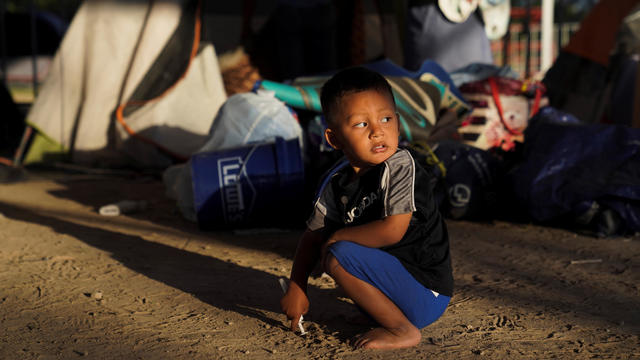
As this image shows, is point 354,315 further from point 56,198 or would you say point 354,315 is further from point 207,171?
point 56,198

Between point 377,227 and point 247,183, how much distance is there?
5.71 ft

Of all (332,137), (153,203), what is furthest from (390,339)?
(153,203)

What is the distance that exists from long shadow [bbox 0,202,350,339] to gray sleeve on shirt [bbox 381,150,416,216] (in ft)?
1.65

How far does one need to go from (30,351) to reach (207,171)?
1.68 m

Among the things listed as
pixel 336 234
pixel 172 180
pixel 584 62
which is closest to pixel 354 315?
pixel 336 234

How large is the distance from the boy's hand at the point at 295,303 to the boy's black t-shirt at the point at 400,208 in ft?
0.66

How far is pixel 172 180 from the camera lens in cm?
441

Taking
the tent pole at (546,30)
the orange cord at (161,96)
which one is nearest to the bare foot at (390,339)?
the orange cord at (161,96)

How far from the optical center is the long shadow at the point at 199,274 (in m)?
2.47

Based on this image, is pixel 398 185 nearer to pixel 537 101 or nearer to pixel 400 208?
pixel 400 208

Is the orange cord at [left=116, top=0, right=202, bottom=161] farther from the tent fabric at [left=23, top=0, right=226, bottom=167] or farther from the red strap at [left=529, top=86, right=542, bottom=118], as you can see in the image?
the red strap at [left=529, top=86, right=542, bottom=118]

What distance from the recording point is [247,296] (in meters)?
2.55

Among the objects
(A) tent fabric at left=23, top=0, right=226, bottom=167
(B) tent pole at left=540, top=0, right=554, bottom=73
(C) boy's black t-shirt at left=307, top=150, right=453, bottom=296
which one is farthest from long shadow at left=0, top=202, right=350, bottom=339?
(B) tent pole at left=540, top=0, right=554, bottom=73

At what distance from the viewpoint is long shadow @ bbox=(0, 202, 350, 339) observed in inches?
97.3
